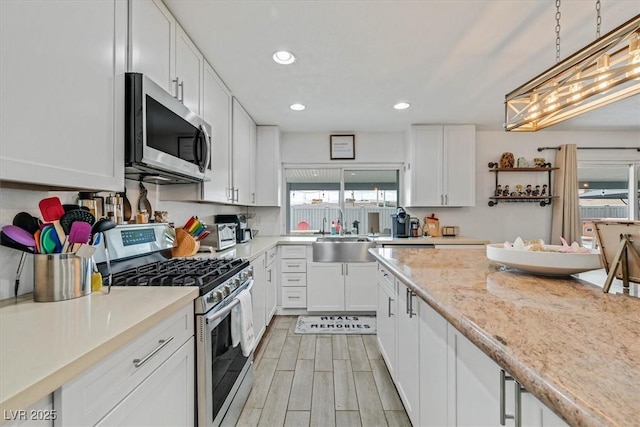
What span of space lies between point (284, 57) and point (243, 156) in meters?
1.26

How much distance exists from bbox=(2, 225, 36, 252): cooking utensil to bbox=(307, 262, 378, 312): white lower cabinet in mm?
2641

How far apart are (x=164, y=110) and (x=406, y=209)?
3319 millimetres

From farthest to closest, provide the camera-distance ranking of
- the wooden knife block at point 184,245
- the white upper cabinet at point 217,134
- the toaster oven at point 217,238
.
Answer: the toaster oven at point 217,238 → the white upper cabinet at point 217,134 → the wooden knife block at point 184,245

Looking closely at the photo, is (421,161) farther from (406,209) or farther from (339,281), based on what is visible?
(339,281)

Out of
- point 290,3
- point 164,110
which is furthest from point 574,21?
point 164,110

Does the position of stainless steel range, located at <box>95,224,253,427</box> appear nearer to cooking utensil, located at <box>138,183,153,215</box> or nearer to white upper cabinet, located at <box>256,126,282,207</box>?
cooking utensil, located at <box>138,183,153,215</box>

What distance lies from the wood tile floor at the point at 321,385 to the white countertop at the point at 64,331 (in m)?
1.12

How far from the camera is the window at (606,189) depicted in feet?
12.8

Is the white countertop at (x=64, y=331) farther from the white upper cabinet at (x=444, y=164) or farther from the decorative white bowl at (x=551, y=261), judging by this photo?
the white upper cabinet at (x=444, y=164)

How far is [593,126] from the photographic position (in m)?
3.70

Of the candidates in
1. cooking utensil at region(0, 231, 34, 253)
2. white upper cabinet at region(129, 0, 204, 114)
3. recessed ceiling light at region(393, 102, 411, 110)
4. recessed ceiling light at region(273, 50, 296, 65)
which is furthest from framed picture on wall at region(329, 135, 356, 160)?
cooking utensil at region(0, 231, 34, 253)

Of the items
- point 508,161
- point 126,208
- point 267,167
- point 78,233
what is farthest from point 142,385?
point 508,161

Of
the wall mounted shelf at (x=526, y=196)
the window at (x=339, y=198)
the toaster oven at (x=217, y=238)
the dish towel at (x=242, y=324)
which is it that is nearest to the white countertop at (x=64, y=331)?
the dish towel at (x=242, y=324)

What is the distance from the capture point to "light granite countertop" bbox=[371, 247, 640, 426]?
1.50 feet
